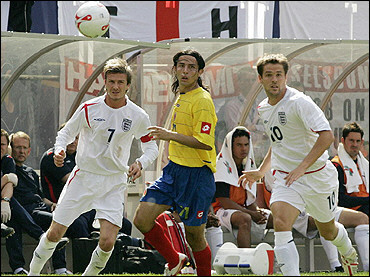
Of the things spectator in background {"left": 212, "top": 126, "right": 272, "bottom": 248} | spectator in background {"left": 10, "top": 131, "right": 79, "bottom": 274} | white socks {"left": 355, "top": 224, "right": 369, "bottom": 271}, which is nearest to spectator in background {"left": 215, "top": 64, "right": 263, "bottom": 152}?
spectator in background {"left": 212, "top": 126, "right": 272, "bottom": 248}

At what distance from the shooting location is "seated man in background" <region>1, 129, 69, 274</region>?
29.8 feet

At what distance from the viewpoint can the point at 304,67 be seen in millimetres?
11648

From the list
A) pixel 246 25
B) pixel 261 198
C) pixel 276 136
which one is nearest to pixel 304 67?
pixel 261 198

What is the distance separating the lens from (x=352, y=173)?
1048 cm

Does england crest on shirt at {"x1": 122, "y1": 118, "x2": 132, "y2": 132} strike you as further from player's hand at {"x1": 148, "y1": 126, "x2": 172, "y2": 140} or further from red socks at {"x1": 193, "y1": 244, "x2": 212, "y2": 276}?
red socks at {"x1": 193, "y1": 244, "x2": 212, "y2": 276}

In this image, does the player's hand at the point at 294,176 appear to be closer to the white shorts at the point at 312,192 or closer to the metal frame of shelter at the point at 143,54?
the white shorts at the point at 312,192

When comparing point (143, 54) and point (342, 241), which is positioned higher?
point (143, 54)

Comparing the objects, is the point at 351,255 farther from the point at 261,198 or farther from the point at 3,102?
the point at 3,102

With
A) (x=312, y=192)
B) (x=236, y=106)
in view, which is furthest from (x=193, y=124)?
(x=236, y=106)

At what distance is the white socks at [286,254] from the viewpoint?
718 cm

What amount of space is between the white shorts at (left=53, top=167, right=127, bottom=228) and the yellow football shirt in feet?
1.93

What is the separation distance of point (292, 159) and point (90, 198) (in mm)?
1669

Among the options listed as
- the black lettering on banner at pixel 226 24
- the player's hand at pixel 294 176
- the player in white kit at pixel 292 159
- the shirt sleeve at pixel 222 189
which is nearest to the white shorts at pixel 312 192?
the player in white kit at pixel 292 159

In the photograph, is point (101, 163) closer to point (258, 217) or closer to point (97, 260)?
point (97, 260)
